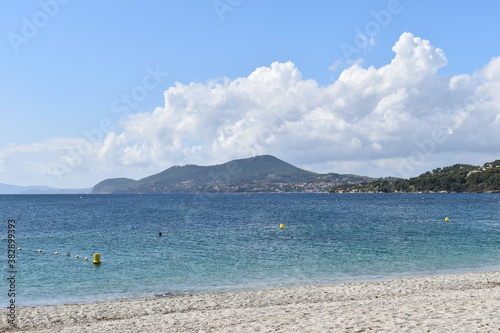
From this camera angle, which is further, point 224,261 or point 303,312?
point 224,261

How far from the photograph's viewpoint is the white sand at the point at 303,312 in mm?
15871

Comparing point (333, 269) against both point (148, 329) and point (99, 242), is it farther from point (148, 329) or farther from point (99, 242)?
point (99, 242)

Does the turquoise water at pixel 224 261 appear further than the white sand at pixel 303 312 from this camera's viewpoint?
Yes

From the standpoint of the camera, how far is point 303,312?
1892 cm

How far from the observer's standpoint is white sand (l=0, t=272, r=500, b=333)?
15871 millimetres

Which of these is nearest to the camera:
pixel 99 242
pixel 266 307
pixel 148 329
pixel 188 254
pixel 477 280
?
pixel 148 329

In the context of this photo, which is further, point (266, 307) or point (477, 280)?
point (477, 280)

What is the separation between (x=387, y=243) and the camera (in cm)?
4847

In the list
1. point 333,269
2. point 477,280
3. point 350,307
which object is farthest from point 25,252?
point 477,280

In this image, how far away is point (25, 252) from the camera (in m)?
43.2

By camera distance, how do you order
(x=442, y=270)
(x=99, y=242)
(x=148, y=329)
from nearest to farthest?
1. (x=148, y=329)
2. (x=442, y=270)
3. (x=99, y=242)

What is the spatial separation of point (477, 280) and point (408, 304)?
11.0 m

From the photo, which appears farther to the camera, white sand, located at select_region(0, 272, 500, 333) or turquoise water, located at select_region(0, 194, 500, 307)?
Result: turquoise water, located at select_region(0, 194, 500, 307)

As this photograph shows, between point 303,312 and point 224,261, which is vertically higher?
point 303,312
